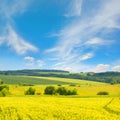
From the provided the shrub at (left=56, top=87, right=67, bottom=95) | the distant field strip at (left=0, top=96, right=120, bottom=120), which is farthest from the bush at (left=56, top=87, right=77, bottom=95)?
the distant field strip at (left=0, top=96, right=120, bottom=120)

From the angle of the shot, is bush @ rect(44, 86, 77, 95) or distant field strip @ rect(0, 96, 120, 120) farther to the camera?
bush @ rect(44, 86, 77, 95)

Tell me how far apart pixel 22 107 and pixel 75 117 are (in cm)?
782

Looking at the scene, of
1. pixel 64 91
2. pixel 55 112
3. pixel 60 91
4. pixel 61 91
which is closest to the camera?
pixel 55 112

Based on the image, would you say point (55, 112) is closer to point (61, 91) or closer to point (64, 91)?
point (64, 91)

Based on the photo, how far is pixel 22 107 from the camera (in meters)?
37.2

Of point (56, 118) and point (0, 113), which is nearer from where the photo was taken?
point (56, 118)

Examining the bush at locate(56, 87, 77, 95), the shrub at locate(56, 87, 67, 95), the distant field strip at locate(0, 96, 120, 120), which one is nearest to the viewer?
the distant field strip at locate(0, 96, 120, 120)

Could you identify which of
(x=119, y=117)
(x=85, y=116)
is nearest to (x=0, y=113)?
(x=85, y=116)

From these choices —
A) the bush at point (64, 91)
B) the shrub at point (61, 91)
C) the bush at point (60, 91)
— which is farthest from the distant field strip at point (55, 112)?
the shrub at point (61, 91)

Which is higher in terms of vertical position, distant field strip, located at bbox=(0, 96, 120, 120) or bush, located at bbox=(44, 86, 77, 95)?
bush, located at bbox=(44, 86, 77, 95)

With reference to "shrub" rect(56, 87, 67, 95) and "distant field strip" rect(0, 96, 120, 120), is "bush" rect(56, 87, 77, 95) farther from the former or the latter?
"distant field strip" rect(0, 96, 120, 120)

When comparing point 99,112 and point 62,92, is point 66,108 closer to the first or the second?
point 99,112

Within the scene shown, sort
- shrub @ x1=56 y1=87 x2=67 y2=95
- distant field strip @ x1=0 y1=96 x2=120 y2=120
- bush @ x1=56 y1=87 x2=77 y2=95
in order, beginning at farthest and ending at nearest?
shrub @ x1=56 y1=87 x2=67 y2=95
bush @ x1=56 y1=87 x2=77 y2=95
distant field strip @ x1=0 y1=96 x2=120 y2=120

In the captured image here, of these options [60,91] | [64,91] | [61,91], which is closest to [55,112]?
[64,91]
